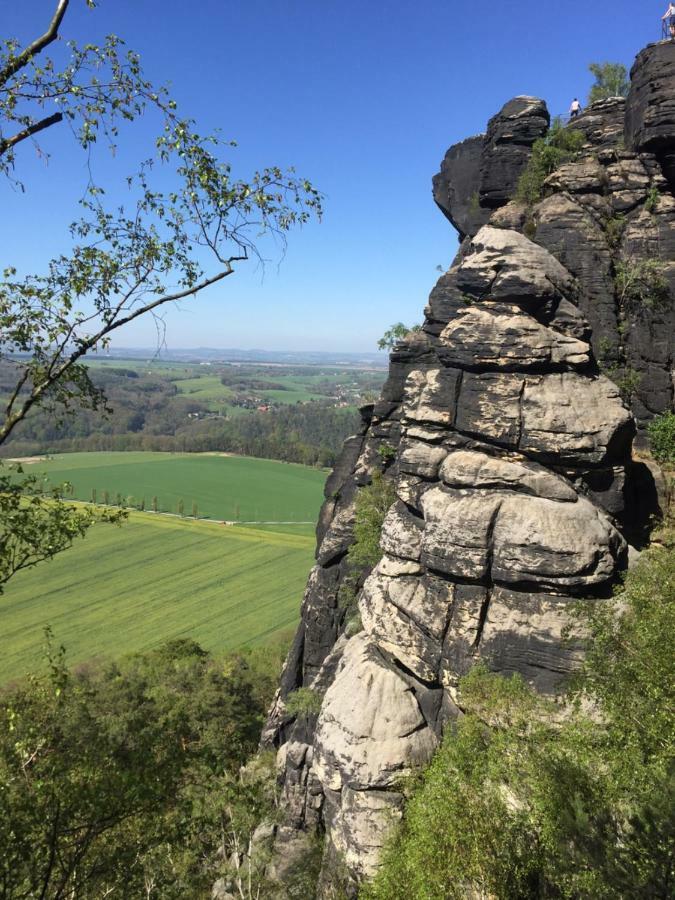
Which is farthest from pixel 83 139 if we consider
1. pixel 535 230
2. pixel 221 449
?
pixel 221 449

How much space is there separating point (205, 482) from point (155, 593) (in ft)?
178

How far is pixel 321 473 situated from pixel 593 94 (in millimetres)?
105903

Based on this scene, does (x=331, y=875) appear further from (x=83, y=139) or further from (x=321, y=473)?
(x=321, y=473)

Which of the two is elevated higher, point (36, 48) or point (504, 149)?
point (504, 149)

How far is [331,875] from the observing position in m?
18.0

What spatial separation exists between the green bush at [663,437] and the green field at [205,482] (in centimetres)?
7925

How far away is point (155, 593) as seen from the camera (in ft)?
218

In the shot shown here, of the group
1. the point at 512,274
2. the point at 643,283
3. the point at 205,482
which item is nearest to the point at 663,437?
the point at 643,283

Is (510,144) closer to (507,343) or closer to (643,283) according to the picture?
(643,283)

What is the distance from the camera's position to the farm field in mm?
55188

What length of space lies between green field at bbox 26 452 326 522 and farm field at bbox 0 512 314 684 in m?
12.3

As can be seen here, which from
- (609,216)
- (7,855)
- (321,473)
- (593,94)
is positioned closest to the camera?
(7,855)

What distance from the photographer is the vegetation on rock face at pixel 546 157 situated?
27828mm

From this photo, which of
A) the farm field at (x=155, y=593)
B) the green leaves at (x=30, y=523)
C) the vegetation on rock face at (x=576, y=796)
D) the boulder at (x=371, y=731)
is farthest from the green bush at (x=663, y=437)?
the farm field at (x=155, y=593)
